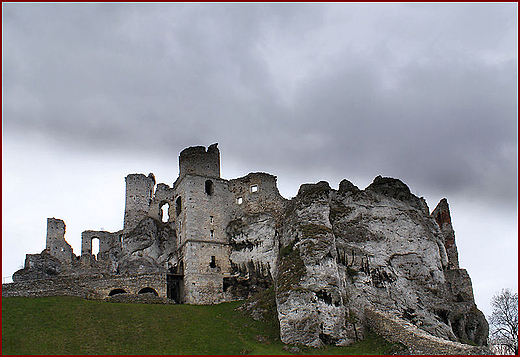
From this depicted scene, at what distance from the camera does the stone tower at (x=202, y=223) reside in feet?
157

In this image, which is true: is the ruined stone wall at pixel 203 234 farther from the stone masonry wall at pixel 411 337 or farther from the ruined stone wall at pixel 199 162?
the stone masonry wall at pixel 411 337

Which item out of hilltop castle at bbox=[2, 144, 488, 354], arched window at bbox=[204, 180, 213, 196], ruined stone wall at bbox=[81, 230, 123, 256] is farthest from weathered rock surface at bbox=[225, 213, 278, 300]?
ruined stone wall at bbox=[81, 230, 123, 256]

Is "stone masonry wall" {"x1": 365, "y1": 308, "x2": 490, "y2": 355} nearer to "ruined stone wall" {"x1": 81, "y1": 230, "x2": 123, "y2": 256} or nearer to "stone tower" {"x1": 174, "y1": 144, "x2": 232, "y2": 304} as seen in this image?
"stone tower" {"x1": 174, "y1": 144, "x2": 232, "y2": 304}

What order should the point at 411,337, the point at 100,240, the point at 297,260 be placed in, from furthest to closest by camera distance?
1. the point at 100,240
2. the point at 297,260
3. the point at 411,337

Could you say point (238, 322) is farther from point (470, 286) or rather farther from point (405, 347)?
point (470, 286)

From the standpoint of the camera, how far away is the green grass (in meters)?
28.2

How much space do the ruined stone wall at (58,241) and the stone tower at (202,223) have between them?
2116cm

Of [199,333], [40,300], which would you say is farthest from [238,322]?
[40,300]

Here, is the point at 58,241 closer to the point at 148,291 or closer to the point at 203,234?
the point at 203,234

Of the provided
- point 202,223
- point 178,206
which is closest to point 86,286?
point 202,223

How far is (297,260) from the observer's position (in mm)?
35969

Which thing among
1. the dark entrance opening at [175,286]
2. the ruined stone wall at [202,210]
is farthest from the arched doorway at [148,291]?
the ruined stone wall at [202,210]

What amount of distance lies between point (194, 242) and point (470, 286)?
26.3 m

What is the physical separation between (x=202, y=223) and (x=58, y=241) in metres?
25.9
